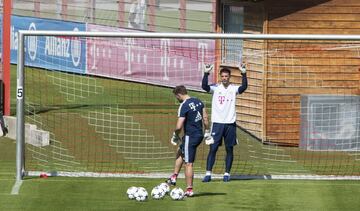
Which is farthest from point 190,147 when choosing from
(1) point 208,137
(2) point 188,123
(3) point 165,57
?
(3) point 165,57

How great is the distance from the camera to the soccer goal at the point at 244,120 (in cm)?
1975

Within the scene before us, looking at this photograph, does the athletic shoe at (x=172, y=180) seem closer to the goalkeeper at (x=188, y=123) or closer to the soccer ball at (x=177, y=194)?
the goalkeeper at (x=188, y=123)

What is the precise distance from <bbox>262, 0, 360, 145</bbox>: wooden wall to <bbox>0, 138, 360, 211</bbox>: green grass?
142 inches

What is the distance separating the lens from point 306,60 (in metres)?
22.1

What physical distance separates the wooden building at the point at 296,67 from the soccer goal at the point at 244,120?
21mm

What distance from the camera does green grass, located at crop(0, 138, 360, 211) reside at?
52.9ft

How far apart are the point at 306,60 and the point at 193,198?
6.44 m

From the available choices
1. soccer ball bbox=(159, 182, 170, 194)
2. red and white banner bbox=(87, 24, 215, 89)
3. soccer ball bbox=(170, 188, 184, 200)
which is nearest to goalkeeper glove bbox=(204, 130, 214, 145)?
soccer ball bbox=(159, 182, 170, 194)

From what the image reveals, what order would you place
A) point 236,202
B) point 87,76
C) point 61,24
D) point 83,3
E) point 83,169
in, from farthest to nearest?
point 83,3 → point 61,24 → point 87,76 → point 83,169 → point 236,202

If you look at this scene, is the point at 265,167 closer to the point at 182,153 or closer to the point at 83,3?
the point at 182,153

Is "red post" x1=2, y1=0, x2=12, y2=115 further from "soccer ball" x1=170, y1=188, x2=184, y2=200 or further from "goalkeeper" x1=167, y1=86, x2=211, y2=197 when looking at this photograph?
"soccer ball" x1=170, y1=188, x2=184, y2=200

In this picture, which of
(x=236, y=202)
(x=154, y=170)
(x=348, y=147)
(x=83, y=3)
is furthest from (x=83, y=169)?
(x=83, y=3)

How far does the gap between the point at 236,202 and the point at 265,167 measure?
157 inches

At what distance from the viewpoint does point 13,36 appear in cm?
3241
